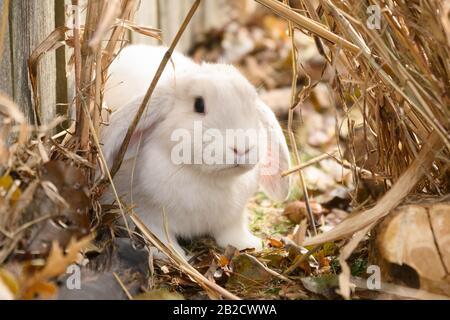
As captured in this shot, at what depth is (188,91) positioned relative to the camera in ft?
10.6

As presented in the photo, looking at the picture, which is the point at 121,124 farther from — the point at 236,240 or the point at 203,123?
the point at 236,240

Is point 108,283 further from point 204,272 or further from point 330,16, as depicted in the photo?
A: point 330,16

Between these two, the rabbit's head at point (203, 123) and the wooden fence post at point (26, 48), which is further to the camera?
the rabbit's head at point (203, 123)

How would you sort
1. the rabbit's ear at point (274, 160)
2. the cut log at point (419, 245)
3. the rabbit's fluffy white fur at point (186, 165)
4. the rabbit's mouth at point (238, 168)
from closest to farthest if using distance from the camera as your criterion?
the cut log at point (419, 245)
the rabbit's mouth at point (238, 168)
the rabbit's fluffy white fur at point (186, 165)
the rabbit's ear at point (274, 160)

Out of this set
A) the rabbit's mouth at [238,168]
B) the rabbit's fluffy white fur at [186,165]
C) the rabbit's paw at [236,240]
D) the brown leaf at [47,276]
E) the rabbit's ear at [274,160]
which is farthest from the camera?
the rabbit's ear at [274,160]

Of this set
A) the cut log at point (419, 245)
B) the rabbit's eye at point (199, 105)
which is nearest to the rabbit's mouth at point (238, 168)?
the rabbit's eye at point (199, 105)

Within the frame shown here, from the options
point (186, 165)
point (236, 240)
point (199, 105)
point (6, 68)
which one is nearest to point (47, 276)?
point (6, 68)

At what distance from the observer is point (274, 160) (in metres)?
3.68

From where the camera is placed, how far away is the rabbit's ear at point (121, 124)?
10.5 ft

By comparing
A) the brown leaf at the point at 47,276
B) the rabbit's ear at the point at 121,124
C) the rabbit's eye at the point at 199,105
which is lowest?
the brown leaf at the point at 47,276

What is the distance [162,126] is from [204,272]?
665 mm

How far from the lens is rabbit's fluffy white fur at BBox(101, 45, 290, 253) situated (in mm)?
3156

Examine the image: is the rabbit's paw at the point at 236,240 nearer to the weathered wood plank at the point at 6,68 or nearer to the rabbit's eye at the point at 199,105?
the rabbit's eye at the point at 199,105

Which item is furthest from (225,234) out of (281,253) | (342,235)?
(342,235)
